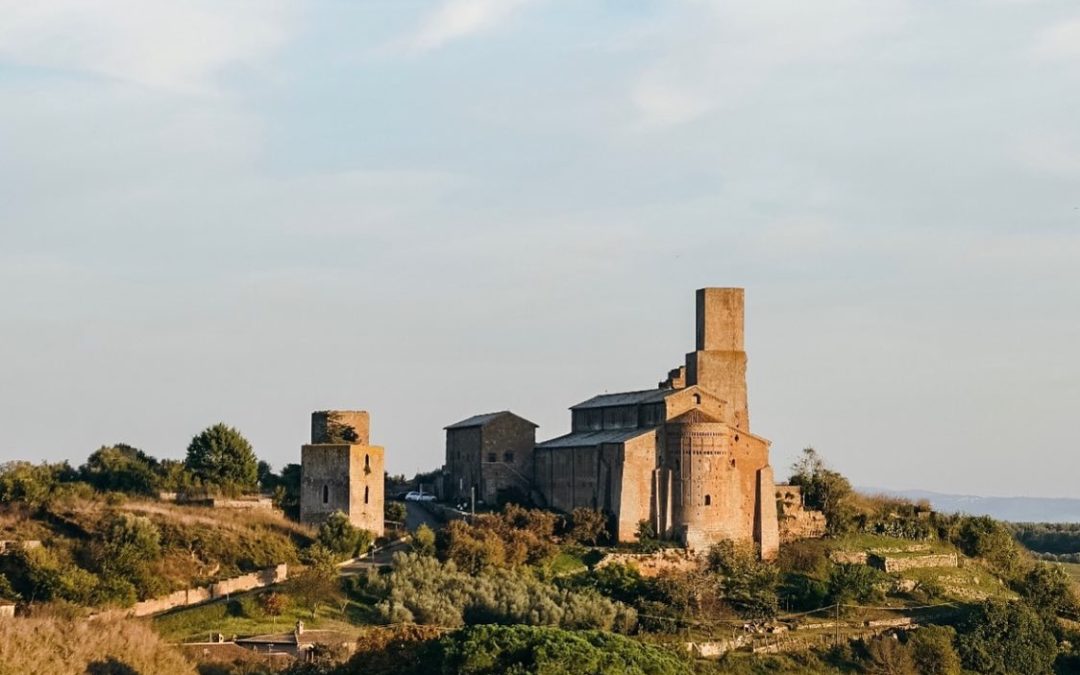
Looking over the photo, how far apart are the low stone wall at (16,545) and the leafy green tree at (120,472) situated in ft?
23.3

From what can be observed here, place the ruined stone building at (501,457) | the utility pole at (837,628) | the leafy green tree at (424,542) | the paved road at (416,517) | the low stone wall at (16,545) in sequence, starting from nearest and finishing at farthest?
1. the low stone wall at (16,545)
2. the utility pole at (837,628)
3. the leafy green tree at (424,542)
4. the paved road at (416,517)
5. the ruined stone building at (501,457)

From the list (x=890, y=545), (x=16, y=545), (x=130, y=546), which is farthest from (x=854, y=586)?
(x=16, y=545)

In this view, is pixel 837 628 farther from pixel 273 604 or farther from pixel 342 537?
pixel 273 604

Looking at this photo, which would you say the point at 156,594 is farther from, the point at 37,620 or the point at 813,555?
the point at 813,555

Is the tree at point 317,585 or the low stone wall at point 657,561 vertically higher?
the low stone wall at point 657,561

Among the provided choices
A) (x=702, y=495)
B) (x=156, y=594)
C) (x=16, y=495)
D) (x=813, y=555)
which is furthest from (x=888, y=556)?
(x=16, y=495)

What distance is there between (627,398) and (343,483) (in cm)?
1204

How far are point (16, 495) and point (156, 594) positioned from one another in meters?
7.49

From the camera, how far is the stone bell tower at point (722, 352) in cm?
6216

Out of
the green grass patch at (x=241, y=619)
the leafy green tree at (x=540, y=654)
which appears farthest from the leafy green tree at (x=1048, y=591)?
the green grass patch at (x=241, y=619)

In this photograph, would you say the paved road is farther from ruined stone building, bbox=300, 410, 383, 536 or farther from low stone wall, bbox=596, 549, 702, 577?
low stone wall, bbox=596, 549, 702, 577

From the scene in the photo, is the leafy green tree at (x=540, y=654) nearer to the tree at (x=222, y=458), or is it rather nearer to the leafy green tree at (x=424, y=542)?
the leafy green tree at (x=424, y=542)

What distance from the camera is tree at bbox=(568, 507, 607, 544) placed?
2212 inches

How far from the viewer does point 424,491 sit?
227 feet
